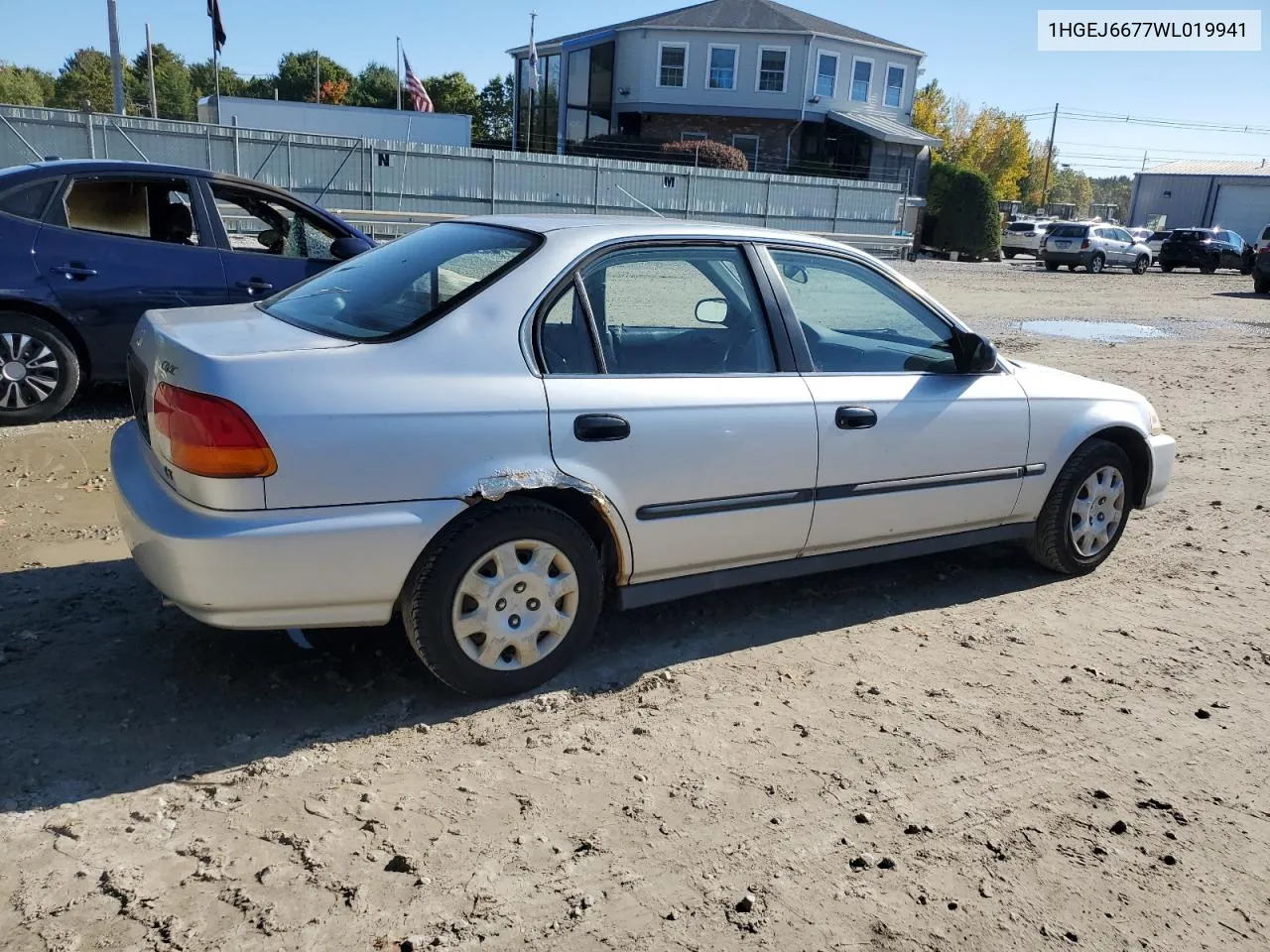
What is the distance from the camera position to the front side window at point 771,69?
4231 centimetres

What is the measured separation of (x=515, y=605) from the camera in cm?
359

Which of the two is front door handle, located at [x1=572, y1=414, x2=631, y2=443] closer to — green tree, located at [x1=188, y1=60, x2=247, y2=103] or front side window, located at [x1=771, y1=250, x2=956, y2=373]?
front side window, located at [x1=771, y1=250, x2=956, y2=373]

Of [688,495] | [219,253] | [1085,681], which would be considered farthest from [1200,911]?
[219,253]

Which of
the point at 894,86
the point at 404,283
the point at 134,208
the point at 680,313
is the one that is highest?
the point at 894,86

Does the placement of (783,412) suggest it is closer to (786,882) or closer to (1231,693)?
(786,882)

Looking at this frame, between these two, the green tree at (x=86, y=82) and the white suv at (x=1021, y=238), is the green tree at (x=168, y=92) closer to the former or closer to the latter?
the green tree at (x=86, y=82)

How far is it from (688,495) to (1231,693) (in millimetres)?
2308

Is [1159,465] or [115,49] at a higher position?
[115,49]

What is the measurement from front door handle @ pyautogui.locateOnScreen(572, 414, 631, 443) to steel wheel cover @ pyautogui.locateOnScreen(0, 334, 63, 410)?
4.70 meters

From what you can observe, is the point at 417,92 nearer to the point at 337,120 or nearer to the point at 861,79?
the point at 337,120

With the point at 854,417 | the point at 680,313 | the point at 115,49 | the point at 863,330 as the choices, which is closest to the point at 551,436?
the point at 680,313

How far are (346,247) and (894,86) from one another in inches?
1690

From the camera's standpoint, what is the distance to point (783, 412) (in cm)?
404

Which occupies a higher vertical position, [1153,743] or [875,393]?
[875,393]
